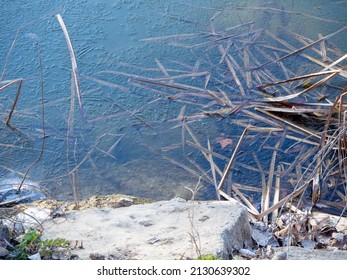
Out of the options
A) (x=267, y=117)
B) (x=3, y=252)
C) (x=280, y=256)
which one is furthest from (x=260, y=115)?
(x=3, y=252)

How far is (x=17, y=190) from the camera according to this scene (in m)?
3.01

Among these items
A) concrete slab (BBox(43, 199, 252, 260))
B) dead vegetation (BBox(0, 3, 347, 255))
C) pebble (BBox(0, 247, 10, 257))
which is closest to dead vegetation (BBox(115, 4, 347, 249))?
dead vegetation (BBox(0, 3, 347, 255))

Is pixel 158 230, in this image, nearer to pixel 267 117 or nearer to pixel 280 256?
pixel 280 256

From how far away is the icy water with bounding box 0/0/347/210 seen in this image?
10.4 feet

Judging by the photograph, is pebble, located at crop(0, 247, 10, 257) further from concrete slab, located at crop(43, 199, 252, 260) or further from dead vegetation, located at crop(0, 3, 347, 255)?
dead vegetation, located at crop(0, 3, 347, 255)

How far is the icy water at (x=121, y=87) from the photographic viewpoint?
3162 millimetres

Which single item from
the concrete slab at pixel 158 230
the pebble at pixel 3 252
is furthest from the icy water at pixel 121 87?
the pebble at pixel 3 252

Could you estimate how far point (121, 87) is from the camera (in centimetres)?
361

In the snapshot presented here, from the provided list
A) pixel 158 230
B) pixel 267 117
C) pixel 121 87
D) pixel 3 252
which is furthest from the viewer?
pixel 121 87

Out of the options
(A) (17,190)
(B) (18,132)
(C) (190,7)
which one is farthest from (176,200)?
(C) (190,7)

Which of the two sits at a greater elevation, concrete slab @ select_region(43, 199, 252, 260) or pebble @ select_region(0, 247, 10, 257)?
pebble @ select_region(0, 247, 10, 257)

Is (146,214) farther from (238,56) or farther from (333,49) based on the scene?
(333,49)

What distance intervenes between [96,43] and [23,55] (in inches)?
17.7

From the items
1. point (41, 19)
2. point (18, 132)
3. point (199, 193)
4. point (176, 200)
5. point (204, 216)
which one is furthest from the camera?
point (41, 19)
